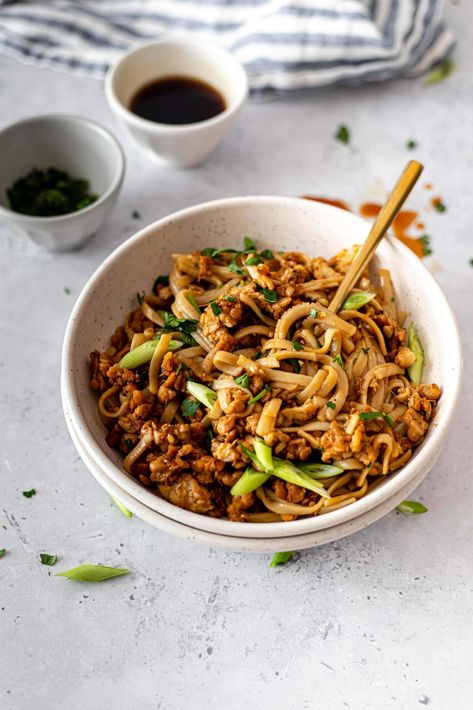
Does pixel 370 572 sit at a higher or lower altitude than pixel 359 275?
lower

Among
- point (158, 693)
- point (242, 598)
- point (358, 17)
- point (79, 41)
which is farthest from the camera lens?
point (79, 41)

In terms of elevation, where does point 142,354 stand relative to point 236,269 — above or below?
below

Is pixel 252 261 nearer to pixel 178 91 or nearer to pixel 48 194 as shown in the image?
pixel 48 194

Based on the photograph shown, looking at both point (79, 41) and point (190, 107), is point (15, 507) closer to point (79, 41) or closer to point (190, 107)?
point (190, 107)

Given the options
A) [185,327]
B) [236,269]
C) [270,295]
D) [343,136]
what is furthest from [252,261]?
[343,136]

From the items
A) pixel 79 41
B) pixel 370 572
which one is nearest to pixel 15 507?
pixel 370 572

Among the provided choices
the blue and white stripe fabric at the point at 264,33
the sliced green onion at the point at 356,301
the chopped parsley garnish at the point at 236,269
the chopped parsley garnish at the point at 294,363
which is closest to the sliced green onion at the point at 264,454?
the chopped parsley garnish at the point at 294,363

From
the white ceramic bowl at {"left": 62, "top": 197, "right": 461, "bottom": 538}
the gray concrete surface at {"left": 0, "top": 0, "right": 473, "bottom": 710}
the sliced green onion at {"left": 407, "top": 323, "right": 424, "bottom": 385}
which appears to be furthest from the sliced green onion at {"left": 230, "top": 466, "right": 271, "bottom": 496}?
the sliced green onion at {"left": 407, "top": 323, "right": 424, "bottom": 385}
